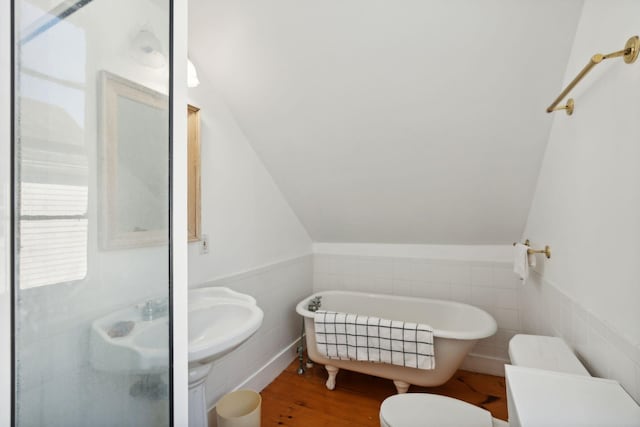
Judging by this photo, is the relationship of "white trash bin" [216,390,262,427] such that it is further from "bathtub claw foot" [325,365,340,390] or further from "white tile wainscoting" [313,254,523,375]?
"white tile wainscoting" [313,254,523,375]

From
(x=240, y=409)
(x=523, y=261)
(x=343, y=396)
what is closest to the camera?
(x=240, y=409)

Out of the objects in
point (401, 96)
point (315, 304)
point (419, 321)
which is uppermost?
point (401, 96)

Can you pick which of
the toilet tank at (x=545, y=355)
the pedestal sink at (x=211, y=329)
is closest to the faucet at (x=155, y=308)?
the pedestal sink at (x=211, y=329)

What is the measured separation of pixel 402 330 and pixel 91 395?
179cm

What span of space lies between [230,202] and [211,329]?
859 mm

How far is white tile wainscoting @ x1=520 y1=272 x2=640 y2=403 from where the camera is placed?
3.15ft

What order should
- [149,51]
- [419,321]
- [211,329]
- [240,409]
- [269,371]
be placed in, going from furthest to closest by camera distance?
[419,321], [269,371], [240,409], [211,329], [149,51]

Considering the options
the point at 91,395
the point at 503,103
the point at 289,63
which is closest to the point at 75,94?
the point at 91,395

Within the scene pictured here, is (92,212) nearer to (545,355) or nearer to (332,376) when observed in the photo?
(545,355)

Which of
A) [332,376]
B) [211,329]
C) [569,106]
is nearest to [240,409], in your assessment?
[211,329]

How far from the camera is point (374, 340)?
214cm

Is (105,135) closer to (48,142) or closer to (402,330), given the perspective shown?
(48,142)

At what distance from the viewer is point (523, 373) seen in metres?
1.03

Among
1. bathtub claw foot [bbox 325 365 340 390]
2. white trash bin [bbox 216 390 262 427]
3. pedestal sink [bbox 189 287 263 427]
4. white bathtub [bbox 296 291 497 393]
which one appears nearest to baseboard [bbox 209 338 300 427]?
white trash bin [bbox 216 390 262 427]
